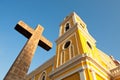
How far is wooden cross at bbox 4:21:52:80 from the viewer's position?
2683 mm

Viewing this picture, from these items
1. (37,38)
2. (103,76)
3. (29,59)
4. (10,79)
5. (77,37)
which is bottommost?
(10,79)

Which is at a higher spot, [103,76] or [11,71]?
[103,76]

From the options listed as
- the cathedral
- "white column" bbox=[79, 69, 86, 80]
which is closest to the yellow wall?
the cathedral

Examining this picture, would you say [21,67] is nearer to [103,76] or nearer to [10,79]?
[10,79]

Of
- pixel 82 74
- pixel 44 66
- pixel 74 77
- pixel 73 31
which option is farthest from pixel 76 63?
pixel 44 66

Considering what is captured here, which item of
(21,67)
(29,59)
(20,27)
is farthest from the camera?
(20,27)

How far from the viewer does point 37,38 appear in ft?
14.0

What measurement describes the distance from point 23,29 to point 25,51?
46.7 inches

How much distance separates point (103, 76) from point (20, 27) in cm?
847

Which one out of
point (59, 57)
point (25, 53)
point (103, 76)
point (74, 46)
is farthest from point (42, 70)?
point (25, 53)

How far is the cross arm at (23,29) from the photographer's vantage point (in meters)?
4.17

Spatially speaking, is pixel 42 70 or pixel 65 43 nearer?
pixel 65 43

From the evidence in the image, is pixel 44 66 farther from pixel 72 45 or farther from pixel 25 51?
pixel 25 51

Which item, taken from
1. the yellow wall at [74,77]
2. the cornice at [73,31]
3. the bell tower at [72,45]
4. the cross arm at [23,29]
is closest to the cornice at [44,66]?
the bell tower at [72,45]
